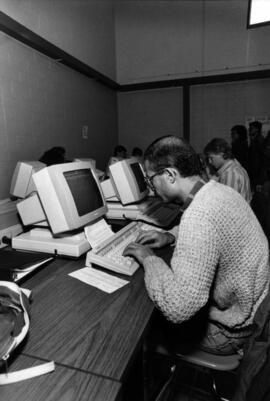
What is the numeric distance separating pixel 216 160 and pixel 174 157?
182 cm

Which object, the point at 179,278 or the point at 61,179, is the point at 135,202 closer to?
the point at 61,179

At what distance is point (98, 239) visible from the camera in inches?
58.4

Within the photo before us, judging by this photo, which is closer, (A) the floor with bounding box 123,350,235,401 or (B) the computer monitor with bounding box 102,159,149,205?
(A) the floor with bounding box 123,350,235,401

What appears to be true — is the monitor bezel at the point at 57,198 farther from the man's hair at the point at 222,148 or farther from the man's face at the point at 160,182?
the man's hair at the point at 222,148

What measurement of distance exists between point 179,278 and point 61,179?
73 centimetres

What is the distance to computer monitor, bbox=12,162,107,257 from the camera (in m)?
1.31

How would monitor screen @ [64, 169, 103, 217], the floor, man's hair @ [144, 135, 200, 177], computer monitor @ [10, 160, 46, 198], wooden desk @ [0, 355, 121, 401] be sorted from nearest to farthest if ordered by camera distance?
1. wooden desk @ [0, 355, 121, 401]
2. man's hair @ [144, 135, 200, 177]
3. monitor screen @ [64, 169, 103, 217]
4. the floor
5. computer monitor @ [10, 160, 46, 198]

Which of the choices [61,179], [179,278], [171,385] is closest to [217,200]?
[179,278]

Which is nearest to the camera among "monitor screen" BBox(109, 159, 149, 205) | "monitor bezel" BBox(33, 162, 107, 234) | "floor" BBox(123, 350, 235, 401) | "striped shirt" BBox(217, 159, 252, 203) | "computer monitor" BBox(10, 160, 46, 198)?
"monitor bezel" BBox(33, 162, 107, 234)

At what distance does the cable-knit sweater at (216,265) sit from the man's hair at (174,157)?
0.12 metres

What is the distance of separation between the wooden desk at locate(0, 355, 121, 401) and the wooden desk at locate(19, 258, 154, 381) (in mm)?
25

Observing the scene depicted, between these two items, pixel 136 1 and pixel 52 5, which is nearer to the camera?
pixel 52 5

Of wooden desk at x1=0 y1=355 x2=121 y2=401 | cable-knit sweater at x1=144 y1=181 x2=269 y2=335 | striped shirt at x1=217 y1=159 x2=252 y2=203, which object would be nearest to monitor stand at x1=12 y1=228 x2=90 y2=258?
cable-knit sweater at x1=144 y1=181 x2=269 y2=335

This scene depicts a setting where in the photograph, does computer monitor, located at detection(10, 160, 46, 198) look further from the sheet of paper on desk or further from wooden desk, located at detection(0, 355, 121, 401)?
wooden desk, located at detection(0, 355, 121, 401)
